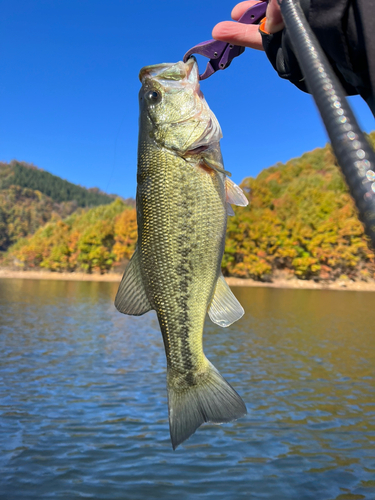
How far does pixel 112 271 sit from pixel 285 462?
7318cm

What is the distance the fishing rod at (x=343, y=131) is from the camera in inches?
30.2

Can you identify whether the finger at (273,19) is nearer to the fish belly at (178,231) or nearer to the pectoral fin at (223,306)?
the fish belly at (178,231)

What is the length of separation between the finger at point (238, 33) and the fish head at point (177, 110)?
349 mm

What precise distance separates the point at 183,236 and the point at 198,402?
3.02 feet

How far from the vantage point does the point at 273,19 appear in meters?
1.92

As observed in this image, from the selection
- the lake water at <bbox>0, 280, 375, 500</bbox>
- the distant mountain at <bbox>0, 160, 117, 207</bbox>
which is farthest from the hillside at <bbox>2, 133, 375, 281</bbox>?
the distant mountain at <bbox>0, 160, 117, 207</bbox>

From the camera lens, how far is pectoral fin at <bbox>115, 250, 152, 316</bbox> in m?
2.61

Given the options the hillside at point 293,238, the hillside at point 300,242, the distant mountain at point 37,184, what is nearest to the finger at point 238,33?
the hillside at point 293,238

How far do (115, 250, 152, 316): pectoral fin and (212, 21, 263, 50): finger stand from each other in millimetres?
1213

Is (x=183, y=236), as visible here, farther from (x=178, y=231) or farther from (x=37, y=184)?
(x=37, y=184)

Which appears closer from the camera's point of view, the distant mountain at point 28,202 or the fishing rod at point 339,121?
the fishing rod at point 339,121

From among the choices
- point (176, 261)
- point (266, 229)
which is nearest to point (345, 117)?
point (176, 261)

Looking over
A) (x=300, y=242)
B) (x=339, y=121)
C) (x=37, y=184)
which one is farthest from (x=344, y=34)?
(x=37, y=184)

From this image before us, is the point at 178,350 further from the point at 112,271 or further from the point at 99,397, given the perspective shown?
the point at 112,271
